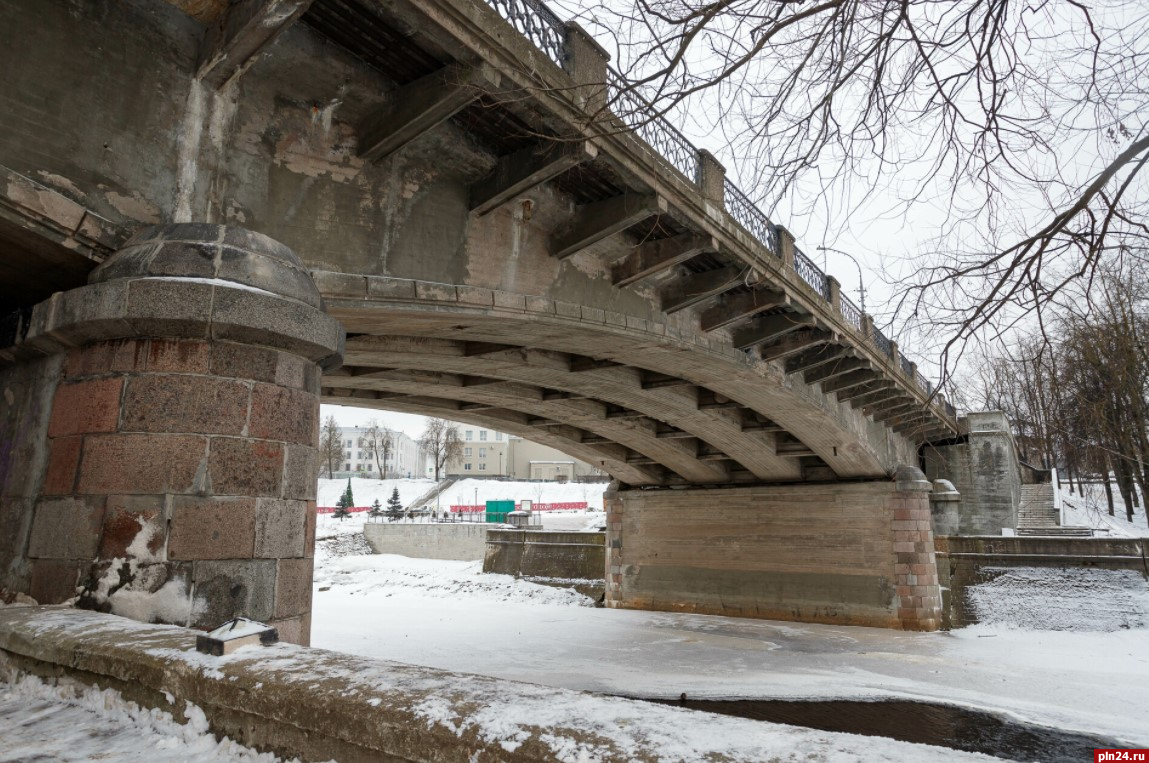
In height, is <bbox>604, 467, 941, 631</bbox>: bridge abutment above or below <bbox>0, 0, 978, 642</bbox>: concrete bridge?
below

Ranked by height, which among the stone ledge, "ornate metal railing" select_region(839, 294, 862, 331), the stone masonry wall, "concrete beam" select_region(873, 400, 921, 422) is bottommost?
the stone masonry wall

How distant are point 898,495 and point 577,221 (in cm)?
1325

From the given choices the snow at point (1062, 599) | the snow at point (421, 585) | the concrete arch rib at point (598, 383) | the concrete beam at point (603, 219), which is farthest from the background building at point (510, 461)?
the concrete beam at point (603, 219)

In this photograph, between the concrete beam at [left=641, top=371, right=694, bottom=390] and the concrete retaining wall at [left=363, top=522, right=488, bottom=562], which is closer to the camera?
the concrete beam at [left=641, top=371, right=694, bottom=390]

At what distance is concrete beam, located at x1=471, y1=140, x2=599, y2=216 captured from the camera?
627 centimetres

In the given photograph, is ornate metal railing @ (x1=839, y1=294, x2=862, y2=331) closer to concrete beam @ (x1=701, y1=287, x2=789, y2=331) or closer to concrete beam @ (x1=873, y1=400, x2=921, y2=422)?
concrete beam @ (x1=701, y1=287, x2=789, y2=331)

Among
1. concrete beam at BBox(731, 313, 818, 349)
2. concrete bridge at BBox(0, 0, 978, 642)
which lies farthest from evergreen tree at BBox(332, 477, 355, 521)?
concrete beam at BBox(731, 313, 818, 349)

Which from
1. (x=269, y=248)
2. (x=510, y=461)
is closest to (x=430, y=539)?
(x=269, y=248)

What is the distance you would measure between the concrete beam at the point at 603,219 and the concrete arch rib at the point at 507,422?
592 cm

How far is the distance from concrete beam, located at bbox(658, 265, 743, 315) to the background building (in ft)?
201

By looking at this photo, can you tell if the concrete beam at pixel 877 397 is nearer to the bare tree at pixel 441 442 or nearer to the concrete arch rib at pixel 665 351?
the concrete arch rib at pixel 665 351

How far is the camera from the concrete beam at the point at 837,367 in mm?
13555

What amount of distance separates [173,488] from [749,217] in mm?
7976

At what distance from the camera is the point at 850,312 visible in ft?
45.6
